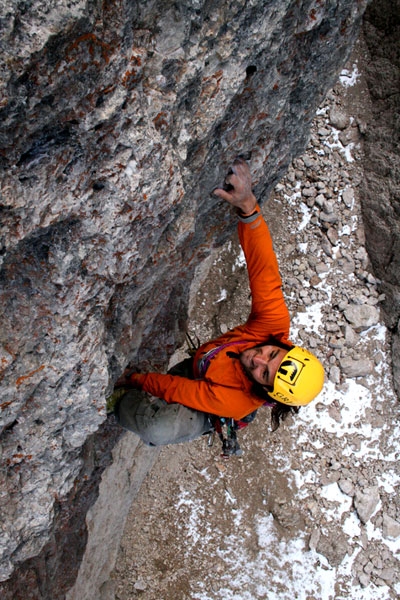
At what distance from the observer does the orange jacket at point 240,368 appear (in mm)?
3697

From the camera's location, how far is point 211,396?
3.73 metres

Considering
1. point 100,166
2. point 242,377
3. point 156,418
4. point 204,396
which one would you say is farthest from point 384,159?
point 100,166

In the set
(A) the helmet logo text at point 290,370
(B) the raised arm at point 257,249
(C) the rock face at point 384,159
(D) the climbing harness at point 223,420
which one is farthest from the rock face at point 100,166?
(C) the rock face at point 384,159

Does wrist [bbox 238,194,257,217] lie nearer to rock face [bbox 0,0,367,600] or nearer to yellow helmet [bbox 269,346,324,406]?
rock face [bbox 0,0,367,600]

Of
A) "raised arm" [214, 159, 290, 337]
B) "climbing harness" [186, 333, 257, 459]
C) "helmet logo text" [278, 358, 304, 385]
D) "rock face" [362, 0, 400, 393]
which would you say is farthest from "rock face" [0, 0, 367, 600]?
"rock face" [362, 0, 400, 393]

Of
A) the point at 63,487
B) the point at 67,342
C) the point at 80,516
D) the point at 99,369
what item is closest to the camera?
the point at 67,342

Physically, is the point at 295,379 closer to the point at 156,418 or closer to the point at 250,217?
the point at 156,418

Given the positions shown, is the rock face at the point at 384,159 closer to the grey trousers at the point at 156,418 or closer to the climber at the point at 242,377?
the climber at the point at 242,377

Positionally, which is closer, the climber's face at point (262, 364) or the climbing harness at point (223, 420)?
the climber's face at point (262, 364)

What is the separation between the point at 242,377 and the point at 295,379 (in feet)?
1.23

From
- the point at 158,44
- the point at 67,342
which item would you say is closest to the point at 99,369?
the point at 67,342

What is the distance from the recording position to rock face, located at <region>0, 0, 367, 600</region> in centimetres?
204

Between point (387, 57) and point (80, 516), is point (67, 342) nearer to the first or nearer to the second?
point (80, 516)

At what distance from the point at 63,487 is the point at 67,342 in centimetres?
113
